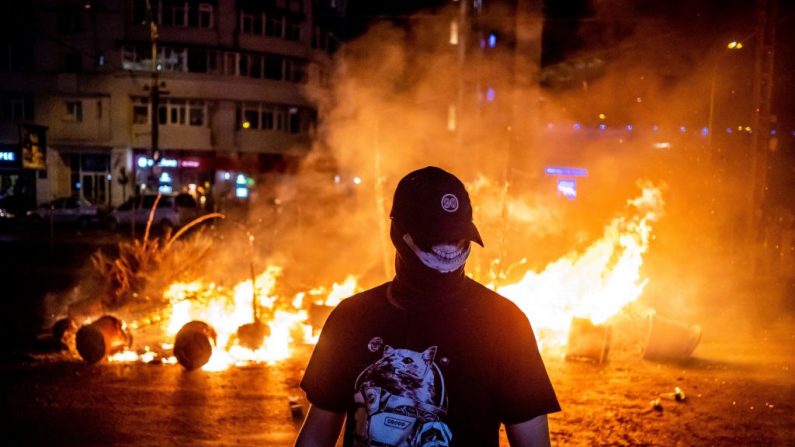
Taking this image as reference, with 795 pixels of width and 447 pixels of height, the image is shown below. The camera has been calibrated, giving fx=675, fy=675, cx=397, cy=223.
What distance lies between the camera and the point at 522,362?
5.60 ft

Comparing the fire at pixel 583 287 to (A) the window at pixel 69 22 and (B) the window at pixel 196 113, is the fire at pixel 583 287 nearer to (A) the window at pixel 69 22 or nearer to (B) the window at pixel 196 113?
(B) the window at pixel 196 113

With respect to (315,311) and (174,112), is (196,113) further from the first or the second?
(315,311)

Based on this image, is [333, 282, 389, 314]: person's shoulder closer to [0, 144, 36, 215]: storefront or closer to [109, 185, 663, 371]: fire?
[109, 185, 663, 371]: fire

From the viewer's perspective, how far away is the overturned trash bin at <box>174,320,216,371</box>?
685 centimetres

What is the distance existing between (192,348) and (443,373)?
18.6 ft

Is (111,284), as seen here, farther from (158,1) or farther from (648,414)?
(158,1)

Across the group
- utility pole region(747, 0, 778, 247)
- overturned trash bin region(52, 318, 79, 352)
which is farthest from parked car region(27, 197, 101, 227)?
utility pole region(747, 0, 778, 247)

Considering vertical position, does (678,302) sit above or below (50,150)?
below

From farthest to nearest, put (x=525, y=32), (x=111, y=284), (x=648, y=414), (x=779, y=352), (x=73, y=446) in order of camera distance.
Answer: (x=525, y=32) < (x=111, y=284) < (x=779, y=352) < (x=648, y=414) < (x=73, y=446)

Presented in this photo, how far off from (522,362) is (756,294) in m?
9.88

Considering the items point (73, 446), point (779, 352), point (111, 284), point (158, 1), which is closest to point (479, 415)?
point (73, 446)

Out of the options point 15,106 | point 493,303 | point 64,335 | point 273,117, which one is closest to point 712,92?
point 64,335

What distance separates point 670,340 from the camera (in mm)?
7188

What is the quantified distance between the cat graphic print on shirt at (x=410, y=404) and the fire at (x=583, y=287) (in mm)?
6438
